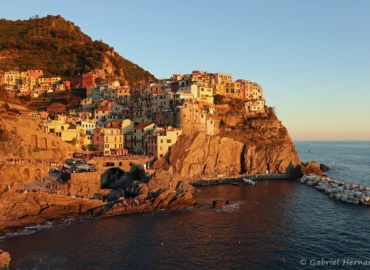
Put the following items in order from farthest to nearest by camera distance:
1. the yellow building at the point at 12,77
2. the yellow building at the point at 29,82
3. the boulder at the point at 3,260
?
the yellow building at the point at 12,77, the yellow building at the point at 29,82, the boulder at the point at 3,260

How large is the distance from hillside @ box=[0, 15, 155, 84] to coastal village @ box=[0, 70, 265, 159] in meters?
9.08

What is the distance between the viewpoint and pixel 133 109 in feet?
321

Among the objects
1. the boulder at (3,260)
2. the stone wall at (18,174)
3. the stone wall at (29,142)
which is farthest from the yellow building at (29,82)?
the boulder at (3,260)

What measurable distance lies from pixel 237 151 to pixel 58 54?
9737cm

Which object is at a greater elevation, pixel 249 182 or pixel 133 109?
pixel 133 109

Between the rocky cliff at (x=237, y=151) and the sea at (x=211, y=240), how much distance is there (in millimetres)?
24399

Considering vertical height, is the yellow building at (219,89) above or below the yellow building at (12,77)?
below

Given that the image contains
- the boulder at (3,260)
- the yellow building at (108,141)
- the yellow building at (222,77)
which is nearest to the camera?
the boulder at (3,260)

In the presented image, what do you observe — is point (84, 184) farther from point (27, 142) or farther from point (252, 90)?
point (252, 90)

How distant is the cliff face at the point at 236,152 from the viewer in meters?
77.4

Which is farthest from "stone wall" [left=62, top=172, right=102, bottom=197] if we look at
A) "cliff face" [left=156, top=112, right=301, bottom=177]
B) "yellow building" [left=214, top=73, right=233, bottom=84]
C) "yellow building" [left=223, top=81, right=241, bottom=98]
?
"yellow building" [left=214, top=73, right=233, bottom=84]

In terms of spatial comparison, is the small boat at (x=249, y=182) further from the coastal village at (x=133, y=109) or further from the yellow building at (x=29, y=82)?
the yellow building at (x=29, y=82)

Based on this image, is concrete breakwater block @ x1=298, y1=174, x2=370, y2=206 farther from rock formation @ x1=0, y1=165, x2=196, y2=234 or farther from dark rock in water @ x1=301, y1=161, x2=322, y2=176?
rock formation @ x1=0, y1=165, x2=196, y2=234

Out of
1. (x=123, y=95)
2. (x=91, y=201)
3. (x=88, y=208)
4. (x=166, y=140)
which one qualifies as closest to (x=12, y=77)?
(x=123, y=95)
